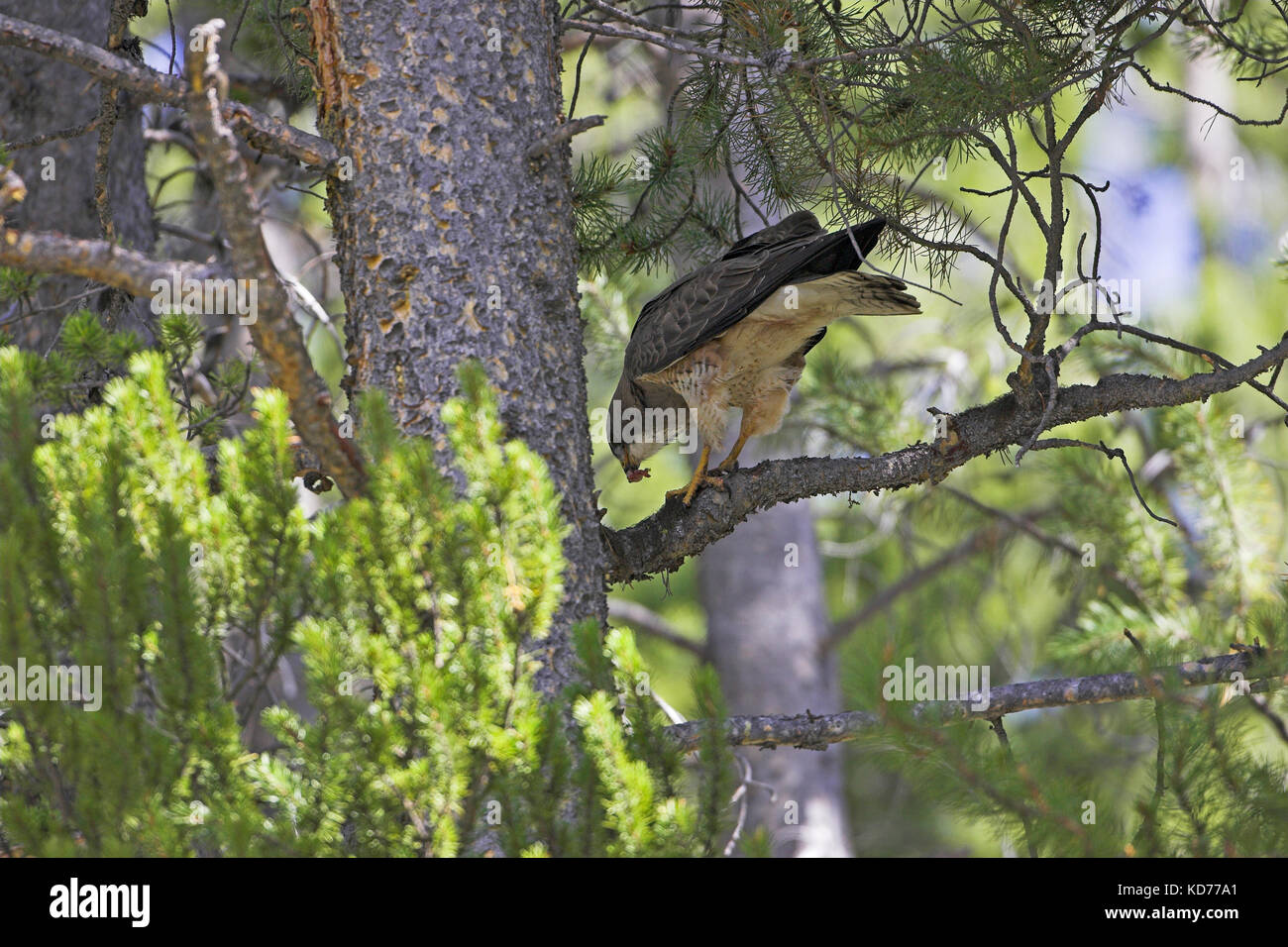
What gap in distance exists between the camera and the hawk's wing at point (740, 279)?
142 inches

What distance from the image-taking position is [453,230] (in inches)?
110

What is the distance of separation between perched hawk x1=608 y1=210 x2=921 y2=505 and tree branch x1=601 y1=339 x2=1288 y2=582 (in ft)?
0.49

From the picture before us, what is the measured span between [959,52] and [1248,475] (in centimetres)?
351

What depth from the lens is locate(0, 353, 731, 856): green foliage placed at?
1.83 m

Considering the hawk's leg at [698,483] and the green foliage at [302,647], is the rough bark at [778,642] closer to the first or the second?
the hawk's leg at [698,483]

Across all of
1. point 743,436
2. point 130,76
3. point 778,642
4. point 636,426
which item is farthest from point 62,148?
point 778,642

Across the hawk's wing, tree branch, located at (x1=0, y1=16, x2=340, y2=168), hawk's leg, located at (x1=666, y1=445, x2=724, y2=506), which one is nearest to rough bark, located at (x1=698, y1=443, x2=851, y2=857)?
the hawk's wing

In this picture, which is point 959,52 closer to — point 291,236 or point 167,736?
point 167,736

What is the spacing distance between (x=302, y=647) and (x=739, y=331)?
2.65m

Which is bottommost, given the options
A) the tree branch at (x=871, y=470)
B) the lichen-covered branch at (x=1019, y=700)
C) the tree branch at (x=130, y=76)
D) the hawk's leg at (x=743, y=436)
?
the lichen-covered branch at (x=1019, y=700)

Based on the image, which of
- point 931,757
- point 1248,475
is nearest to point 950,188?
point 1248,475

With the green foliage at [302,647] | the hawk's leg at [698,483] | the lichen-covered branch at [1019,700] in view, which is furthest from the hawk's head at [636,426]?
the green foliage at [302,647]

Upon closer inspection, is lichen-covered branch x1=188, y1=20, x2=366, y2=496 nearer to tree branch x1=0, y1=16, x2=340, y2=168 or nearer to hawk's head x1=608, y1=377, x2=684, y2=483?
tree branch x1=0, y1=16, x2=340, y2=168
